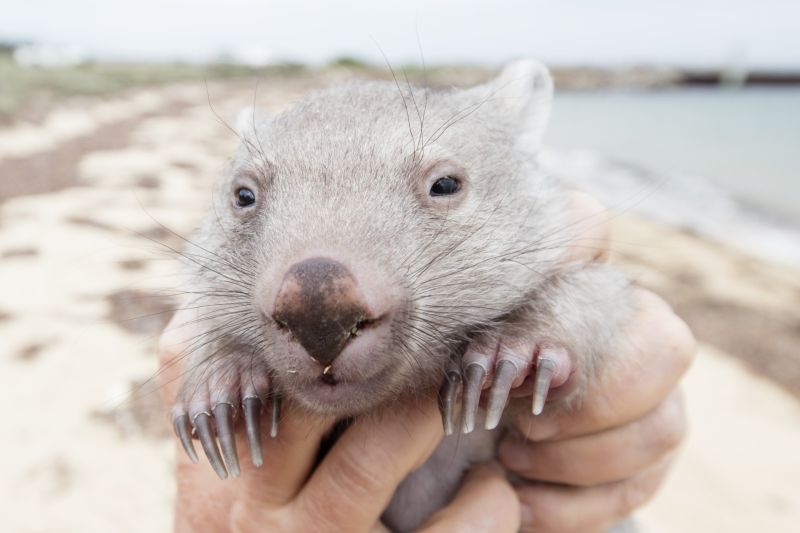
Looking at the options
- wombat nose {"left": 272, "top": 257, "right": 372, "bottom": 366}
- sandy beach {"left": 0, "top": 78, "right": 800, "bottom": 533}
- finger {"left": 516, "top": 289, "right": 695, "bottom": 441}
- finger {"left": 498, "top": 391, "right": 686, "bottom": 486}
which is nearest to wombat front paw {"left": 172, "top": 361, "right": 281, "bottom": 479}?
wombat nose {"left": 272, "top": 257, "right": 372, "bottom": 366}

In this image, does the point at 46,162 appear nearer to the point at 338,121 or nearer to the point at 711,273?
the point at 711,273

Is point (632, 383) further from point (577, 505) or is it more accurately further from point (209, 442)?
point (209, 442)

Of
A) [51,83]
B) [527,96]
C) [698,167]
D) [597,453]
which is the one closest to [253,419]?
[597,453]

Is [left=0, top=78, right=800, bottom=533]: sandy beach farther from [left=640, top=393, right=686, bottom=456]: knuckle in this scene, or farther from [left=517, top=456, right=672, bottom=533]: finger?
[left=517, top=456, right=672, bottom=533]: finger

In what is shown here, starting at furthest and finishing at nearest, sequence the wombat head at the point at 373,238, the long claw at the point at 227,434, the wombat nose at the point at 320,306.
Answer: the long claw at the point at 227,434 < the wombat head at the point at 373,238 < the wombat nose at the point at 320,306

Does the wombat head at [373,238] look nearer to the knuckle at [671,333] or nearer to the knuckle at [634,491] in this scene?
the knuckle at [671,333]

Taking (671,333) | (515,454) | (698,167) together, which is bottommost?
(698,167)

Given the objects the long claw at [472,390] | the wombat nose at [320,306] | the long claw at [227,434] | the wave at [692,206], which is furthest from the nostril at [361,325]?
the wave at [692,206]
